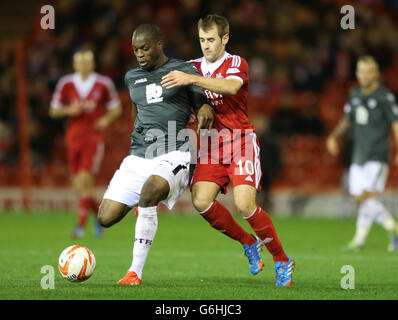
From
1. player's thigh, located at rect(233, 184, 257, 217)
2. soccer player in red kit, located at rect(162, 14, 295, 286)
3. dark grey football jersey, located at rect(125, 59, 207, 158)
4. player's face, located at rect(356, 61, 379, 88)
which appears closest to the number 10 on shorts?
soccer player in red kit, located at rect(162, 14, 295, 286)

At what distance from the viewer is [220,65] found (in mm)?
7121

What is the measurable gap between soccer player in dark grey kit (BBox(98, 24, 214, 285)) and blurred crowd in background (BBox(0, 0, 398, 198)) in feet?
33.1

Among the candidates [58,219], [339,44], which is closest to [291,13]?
[339,44]

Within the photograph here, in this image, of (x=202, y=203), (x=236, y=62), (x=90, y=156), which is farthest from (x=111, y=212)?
(x=90, y=156)

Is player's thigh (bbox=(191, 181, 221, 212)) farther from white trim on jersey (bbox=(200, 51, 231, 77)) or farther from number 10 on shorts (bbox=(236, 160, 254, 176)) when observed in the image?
white trim on jersey (bbox=(200, 51, 231, 77))

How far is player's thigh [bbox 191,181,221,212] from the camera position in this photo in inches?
274

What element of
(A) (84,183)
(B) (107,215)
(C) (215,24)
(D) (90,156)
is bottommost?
(B) (107,215)

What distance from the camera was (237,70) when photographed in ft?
22.6

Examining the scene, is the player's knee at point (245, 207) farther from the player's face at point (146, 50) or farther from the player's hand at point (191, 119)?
the player's face at point (146, 50)

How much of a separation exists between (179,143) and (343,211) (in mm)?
10179

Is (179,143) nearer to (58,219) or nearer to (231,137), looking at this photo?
(231,137)

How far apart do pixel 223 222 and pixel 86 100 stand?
5.60 meters
